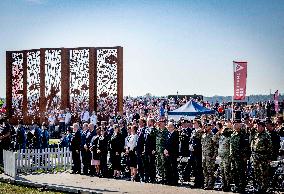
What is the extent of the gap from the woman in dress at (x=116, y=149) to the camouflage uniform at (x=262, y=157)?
466 centimetres

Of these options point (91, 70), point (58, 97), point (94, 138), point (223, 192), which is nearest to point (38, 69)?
point (58, 97)

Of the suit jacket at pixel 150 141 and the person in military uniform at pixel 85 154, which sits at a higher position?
the suit jacket at pixel 150 141

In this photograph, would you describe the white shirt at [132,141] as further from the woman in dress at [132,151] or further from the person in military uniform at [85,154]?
the person in military uniform at [85,154]

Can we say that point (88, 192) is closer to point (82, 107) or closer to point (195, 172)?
point (195, 172)

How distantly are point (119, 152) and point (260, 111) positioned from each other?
1963 centimetres

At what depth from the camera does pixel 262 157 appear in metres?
12.0

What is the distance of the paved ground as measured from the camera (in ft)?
40.9

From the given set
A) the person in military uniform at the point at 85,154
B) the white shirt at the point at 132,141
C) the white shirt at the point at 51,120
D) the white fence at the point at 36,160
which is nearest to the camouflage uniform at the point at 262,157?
the white shirt at the point at 132,141

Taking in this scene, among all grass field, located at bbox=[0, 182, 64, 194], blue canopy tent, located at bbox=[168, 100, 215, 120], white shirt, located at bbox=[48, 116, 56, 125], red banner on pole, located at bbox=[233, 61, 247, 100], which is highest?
red banner on pole, located at bbox=[233, 61, 247, 100]

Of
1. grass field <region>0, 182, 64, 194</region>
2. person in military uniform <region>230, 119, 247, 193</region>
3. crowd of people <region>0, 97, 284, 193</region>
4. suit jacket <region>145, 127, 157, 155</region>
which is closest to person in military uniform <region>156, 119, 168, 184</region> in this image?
crowd of people <region>0, 97, 284, 193</region>

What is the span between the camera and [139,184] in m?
13.6

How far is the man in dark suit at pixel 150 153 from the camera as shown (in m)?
14.0

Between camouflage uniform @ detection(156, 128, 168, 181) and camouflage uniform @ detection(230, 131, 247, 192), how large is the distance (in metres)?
2.31

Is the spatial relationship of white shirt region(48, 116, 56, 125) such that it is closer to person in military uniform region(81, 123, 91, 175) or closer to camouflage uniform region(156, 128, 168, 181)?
person in military uniform region(81, 123, 91, 175)
